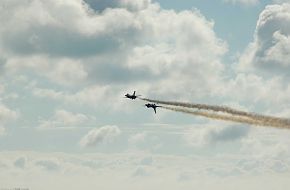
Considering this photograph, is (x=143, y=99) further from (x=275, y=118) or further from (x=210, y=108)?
(x=275, y=118)

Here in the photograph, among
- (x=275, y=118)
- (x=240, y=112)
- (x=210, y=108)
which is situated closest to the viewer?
(x=275, y=118)

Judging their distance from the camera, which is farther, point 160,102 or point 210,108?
point 160,102

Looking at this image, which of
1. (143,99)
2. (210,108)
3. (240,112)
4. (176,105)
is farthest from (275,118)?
(143,99)

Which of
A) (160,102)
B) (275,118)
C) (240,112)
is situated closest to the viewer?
(275,118)

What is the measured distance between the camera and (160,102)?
179000 millimetres

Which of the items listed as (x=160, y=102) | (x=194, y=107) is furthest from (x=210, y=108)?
(x=160, y=102)

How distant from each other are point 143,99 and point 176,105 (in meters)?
16.5

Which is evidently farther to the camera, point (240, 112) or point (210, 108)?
point (210, 108)

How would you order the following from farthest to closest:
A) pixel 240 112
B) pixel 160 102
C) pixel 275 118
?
pixel 160 102
pixel 240 112
pixel 275 118

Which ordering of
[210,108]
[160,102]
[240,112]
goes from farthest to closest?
[160,102]
[210,108]
[240,112]

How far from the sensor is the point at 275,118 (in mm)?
144750

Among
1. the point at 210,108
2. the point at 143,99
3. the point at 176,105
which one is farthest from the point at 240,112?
the point at 143,99

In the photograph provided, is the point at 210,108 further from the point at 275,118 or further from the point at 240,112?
the point at 275,118

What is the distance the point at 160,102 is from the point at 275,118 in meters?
48.2
